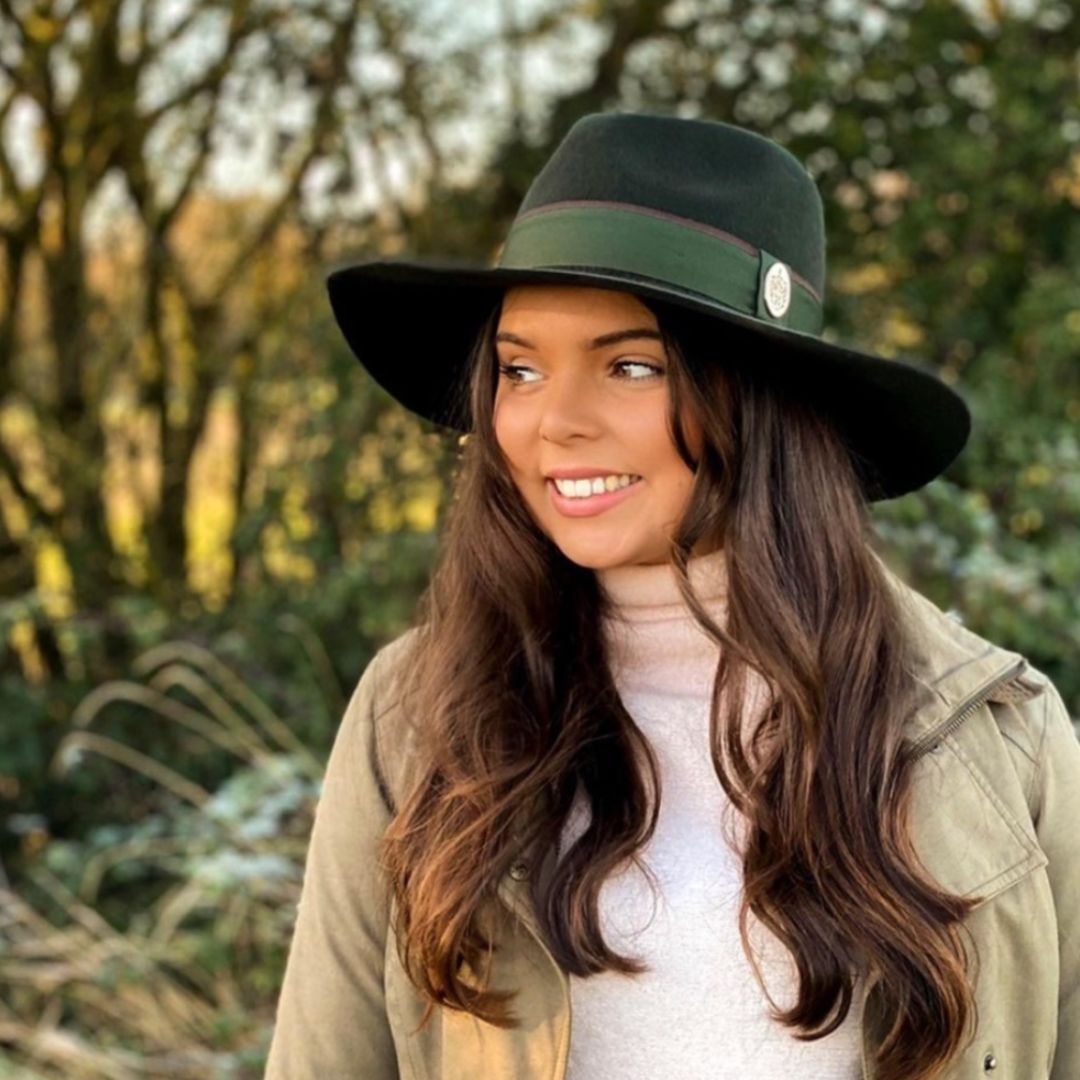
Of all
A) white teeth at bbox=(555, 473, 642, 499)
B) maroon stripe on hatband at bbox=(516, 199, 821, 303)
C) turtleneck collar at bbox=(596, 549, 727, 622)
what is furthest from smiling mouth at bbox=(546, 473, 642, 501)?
maroon stripe on hatband at bbox=(516, 199, 821, 303)

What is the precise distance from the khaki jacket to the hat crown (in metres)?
0.50

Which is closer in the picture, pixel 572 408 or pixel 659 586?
pixel 572 408

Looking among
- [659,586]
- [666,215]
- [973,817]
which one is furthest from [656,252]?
[973,817]

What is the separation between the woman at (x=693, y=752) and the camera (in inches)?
72.2

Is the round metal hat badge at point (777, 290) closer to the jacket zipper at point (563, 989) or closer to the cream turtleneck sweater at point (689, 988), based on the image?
the cream turtleneck sweater at point (689, 988)

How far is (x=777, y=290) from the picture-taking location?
1.88 meters

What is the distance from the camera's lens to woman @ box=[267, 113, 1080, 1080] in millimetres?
1835

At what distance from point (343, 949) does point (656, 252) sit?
2.84 feet

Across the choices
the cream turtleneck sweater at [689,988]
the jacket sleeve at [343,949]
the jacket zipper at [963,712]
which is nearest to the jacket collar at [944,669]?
the jacket zipper at [963,712]

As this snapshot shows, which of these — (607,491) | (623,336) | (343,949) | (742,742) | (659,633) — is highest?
(623,336)

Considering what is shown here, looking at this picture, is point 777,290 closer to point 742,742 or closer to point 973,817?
point 742,742

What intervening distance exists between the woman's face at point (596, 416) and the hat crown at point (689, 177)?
120 mm

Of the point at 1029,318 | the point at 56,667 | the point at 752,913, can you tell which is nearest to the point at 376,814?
the point at 752,913

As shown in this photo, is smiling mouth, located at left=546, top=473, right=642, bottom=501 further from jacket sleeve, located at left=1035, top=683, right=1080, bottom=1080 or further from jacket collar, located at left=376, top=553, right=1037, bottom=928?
jacket sleeve, located at left=1035, top=683, right=1080, bottom=1080
